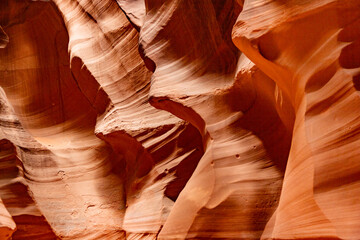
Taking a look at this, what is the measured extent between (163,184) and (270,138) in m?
1.77

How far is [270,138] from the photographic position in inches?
153

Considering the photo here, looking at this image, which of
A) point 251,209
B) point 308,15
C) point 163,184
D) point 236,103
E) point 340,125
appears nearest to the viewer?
point 340,125

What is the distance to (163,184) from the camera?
214 inches

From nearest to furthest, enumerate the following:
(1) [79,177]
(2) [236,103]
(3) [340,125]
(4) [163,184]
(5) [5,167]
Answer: (3) [340,125]
(2) [236,103]
(4) [163,184]
(5) [5,167]
(1) [79,177]

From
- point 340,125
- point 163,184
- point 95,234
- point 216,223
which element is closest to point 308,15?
point 340,125

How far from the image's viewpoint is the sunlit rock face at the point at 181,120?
8.65 ft

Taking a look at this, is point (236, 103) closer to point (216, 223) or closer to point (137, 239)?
point (216, 223)

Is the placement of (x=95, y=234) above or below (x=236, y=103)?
below

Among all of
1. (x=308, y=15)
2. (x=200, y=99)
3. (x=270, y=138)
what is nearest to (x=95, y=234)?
(x=200, y=99)

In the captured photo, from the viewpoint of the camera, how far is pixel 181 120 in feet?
18.0

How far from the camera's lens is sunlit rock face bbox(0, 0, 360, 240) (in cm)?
264

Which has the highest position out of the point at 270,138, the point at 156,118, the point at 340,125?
the point at 340,125

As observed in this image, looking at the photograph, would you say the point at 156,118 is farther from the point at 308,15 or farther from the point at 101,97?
the point at 308,15

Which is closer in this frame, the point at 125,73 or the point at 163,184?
the point at 163,184
